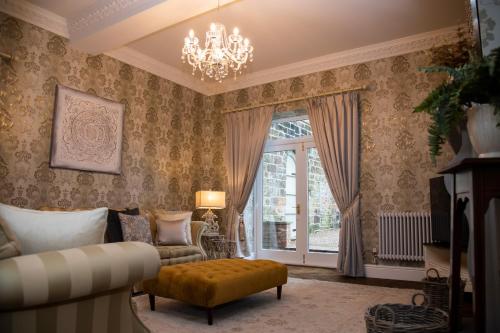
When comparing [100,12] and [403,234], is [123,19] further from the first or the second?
[403,234]

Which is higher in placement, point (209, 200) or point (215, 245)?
point (209, 200)

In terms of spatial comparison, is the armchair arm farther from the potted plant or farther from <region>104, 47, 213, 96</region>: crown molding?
the potted plant

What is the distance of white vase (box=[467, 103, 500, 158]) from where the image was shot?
1.54 metres

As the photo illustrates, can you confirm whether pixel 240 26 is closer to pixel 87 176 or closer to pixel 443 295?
pixel 87 176

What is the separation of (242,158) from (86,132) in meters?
2.56

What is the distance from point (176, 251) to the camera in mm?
4656

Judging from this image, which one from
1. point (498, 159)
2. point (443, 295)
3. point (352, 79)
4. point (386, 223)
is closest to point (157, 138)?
point (352, 79)

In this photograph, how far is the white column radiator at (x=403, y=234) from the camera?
4871 mm

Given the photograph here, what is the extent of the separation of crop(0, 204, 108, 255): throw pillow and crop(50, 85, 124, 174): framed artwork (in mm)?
3217

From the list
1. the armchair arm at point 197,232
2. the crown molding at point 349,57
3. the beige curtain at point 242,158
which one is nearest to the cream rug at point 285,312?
the armchair arm at point 197,232

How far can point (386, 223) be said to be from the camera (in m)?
5.14

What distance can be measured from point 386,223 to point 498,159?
3.94 metres

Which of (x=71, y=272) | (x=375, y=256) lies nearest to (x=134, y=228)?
(x=71, y=272)

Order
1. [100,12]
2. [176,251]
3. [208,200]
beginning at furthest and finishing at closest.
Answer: [208,200] → [176,251] → [100,12]
